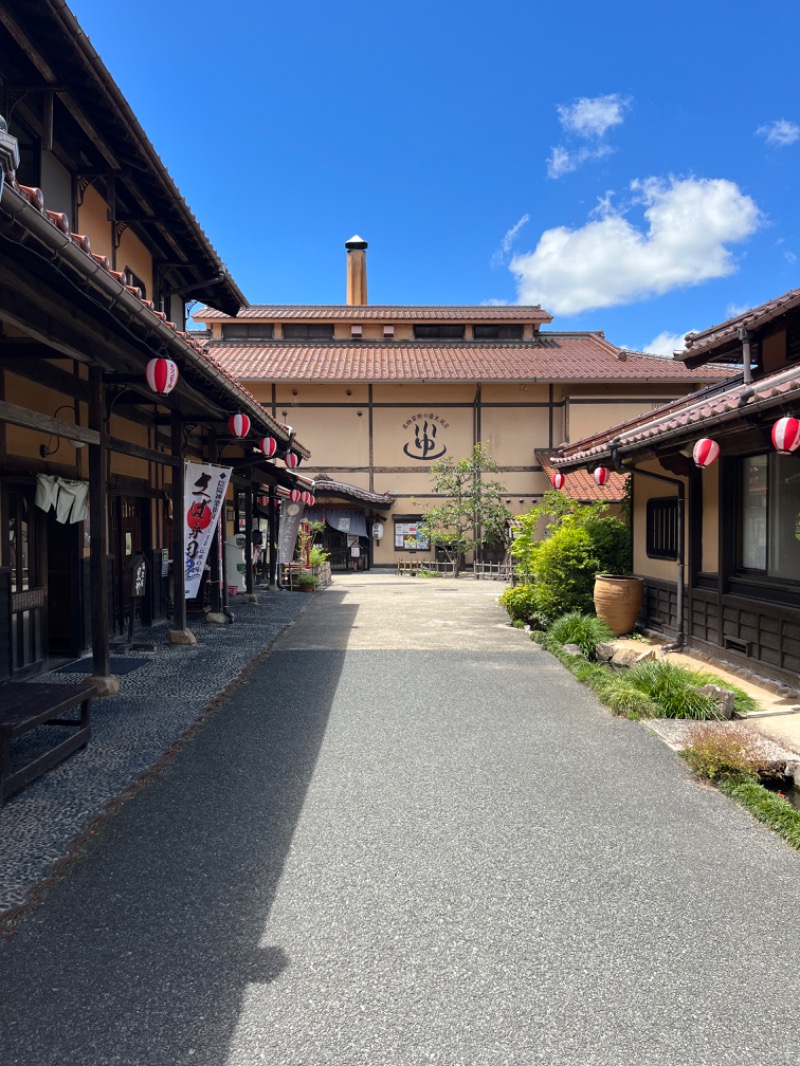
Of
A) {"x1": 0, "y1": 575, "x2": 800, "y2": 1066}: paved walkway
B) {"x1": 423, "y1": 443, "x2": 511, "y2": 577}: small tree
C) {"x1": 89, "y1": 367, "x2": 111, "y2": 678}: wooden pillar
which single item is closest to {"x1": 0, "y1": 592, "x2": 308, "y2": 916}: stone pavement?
{"x1": 0, "y1": 575, "x2": 800, "y2": 1066}: paved walkway

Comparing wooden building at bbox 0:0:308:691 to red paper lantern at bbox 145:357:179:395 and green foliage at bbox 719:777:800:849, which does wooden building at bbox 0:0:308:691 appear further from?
green foliage at bbox 719:777:800:849

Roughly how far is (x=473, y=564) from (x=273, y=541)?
9906 millimetres

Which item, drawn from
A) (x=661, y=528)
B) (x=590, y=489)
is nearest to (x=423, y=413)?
(x=590, y=489)

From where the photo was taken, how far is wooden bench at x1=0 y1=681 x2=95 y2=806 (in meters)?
3.99

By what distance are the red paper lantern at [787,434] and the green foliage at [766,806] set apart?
255 cm

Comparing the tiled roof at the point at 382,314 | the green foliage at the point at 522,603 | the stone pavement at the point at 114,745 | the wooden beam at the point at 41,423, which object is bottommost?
the stone pavement at the point at 114,745

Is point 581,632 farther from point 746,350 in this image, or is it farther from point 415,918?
point 415,918

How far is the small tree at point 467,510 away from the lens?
25297mm

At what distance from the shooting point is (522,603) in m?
12.2

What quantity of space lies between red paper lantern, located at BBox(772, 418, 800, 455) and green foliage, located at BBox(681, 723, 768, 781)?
223cm

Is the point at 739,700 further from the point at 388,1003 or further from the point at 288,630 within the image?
the point at 288,630

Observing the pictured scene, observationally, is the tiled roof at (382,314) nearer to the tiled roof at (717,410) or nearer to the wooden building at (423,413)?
the wooden building at (423,413)

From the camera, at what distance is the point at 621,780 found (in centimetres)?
465

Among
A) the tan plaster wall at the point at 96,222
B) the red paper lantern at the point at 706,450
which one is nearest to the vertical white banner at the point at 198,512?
the tan plaster wall at the point at 96,222
